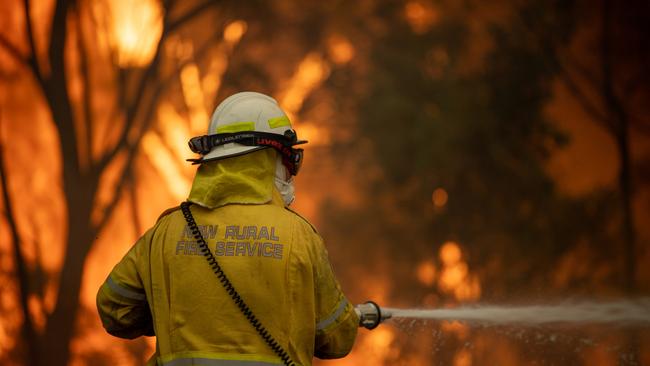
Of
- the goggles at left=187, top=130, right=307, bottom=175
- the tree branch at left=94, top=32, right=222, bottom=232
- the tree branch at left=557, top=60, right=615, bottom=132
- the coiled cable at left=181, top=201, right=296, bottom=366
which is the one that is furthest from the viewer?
the tree branch at left=557, top=60, right=615, bottom=132

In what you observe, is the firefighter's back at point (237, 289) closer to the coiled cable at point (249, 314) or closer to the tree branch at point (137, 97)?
the coiled cable at point (249, 314)

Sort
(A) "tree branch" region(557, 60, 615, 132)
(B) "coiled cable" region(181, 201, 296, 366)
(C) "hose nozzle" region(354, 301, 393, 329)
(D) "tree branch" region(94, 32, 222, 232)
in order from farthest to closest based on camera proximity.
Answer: (A) "tree branch" region(557, 60, 615, 132) < (D) "tree branch" region(94, 32, 222, 232) < (C) "hose nozzle" region(354, 301, 393, 329) < (B) "coiled cable" region(181, 201, 296, 366)

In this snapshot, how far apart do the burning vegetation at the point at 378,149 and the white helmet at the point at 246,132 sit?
148 inches

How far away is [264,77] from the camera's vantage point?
22.5ft

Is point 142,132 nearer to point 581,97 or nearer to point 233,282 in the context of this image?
point 581,97

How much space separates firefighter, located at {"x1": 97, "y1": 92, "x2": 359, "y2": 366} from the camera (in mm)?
2709

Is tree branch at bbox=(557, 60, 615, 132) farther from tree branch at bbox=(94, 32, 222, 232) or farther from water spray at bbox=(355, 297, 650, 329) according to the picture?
tree branch at bbox=(94, 32, 222, 232)

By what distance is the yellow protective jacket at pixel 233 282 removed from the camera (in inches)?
107

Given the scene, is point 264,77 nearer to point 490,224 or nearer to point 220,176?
point 490,224

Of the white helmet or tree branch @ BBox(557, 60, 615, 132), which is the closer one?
the white helmet

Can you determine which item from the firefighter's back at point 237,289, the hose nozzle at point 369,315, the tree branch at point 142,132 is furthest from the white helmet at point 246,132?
the tree branch at point 142,132

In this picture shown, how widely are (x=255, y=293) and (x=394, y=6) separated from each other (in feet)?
16.2

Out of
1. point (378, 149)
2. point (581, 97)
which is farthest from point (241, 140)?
point (581, 97)

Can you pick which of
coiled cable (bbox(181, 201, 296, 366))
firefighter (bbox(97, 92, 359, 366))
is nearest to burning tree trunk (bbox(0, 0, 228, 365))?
firefighter (bbox(97, 92, 359, 366))
